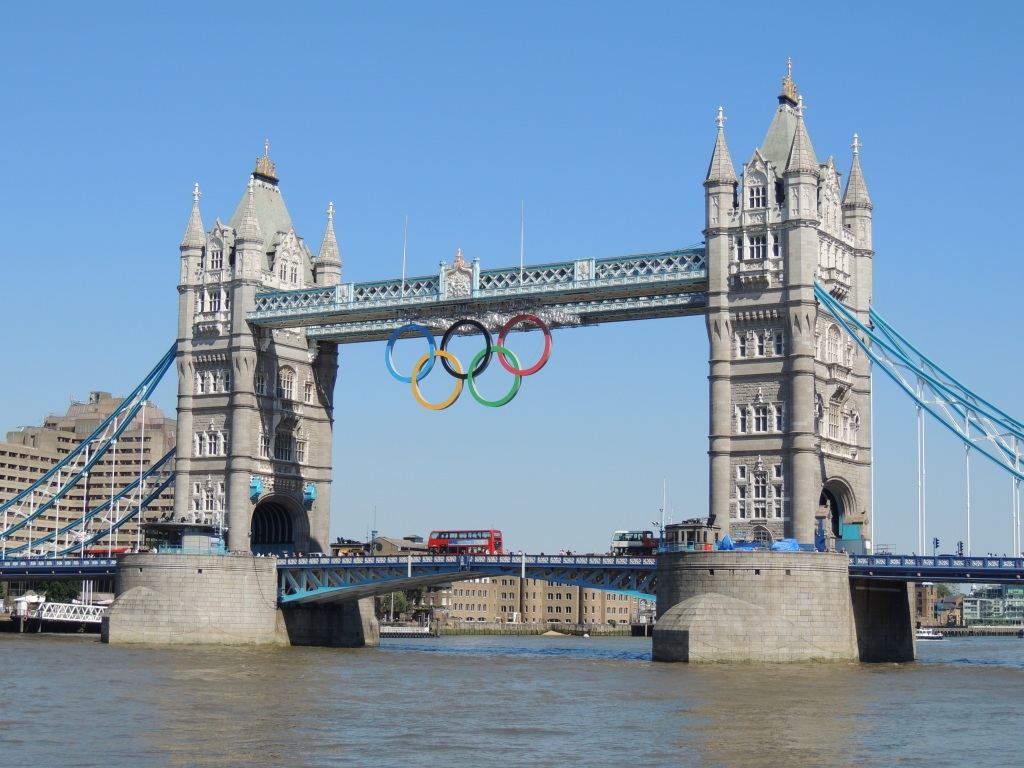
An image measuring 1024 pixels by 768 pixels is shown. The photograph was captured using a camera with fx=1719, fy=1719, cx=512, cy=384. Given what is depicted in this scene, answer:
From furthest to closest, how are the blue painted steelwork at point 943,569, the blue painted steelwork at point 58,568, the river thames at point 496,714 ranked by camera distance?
1. the blue painted steelwork at point 58,568
2. the blue painted steelwork at point 943,569
3. the river thames at point 496,714

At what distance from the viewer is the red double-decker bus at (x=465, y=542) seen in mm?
119312

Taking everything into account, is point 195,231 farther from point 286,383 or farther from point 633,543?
point 633,543

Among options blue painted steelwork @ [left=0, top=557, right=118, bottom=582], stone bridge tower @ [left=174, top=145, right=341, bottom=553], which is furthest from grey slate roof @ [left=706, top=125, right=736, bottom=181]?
blue painted steelwork @ [left=0, top=557, right=118, bottom=582]

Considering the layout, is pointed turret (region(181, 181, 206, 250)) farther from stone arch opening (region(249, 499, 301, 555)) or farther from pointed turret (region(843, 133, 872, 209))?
pointed turret (region(843, 133, 872, 209))

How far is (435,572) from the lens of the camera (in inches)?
4003

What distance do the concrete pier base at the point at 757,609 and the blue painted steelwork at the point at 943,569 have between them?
1.67 metres

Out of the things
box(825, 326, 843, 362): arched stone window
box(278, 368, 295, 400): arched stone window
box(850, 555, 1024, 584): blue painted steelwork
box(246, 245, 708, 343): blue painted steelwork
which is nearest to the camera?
box(850, 555, 1024, 584): blue painted steelwork

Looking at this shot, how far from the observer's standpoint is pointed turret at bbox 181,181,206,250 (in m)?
116

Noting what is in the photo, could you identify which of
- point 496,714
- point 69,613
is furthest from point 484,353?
point 69,613

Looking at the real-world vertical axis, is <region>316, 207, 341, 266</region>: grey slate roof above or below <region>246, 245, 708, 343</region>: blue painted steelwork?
above

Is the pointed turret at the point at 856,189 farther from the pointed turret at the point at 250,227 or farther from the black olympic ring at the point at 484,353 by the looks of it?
the pointed turret at the point at 250,227

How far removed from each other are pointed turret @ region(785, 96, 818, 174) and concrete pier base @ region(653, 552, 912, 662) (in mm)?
21231

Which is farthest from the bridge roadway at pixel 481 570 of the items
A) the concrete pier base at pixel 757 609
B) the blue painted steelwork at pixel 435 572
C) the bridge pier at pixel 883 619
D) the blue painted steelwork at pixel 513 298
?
the blue painted steelwork at pixel 513 298

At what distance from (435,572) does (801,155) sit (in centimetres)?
3217
